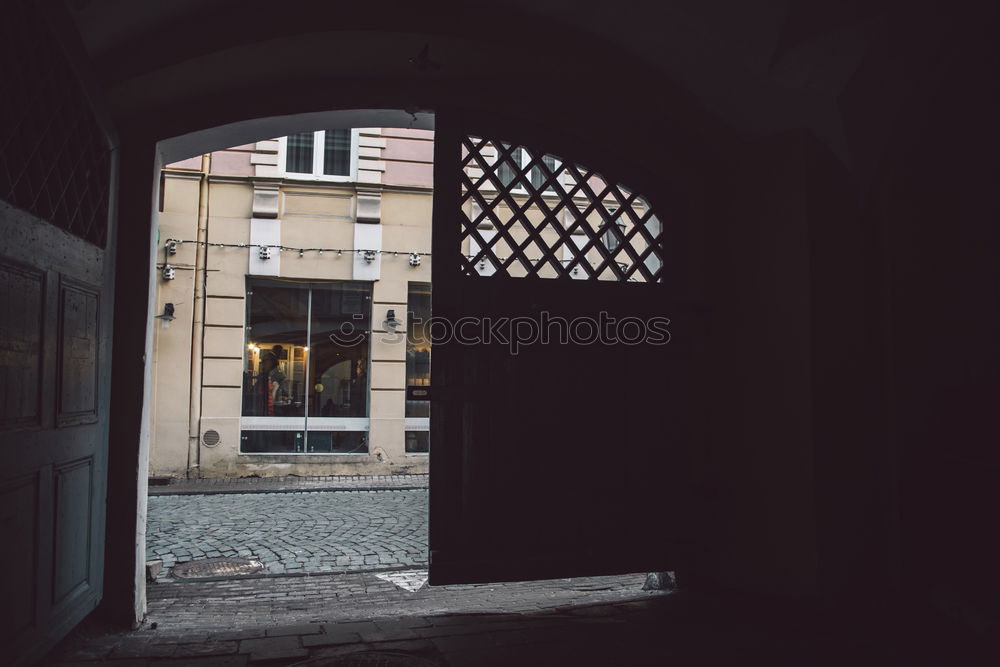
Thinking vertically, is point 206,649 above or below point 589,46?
below

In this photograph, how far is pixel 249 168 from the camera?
12.1m

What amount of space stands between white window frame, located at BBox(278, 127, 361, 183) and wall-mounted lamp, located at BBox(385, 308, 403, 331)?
2.23 metres

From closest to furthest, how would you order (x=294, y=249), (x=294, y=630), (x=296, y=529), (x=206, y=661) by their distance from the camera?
1. (x=206, y=661)
2. (x=294, y=630)
3. (x=296, y=529)
4. (x=294, y=249)

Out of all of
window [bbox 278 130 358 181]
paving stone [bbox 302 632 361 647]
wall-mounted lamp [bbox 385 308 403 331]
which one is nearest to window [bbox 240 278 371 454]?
wall-mounted lamp [bbox 385 308 403 331]

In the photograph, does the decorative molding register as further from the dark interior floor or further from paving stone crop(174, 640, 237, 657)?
paving stone crop(174, 640, 237, 657)

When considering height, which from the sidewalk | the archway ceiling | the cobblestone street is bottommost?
the cobblestone street

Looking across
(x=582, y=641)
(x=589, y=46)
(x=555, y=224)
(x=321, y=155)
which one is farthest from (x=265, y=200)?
(x=582, y=641)

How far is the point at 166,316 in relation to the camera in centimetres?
1162

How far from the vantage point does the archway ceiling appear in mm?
4113

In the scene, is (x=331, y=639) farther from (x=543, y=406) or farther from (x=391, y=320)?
(x=391, y=320)

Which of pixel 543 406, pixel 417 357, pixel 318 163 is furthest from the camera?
pixel 417 357

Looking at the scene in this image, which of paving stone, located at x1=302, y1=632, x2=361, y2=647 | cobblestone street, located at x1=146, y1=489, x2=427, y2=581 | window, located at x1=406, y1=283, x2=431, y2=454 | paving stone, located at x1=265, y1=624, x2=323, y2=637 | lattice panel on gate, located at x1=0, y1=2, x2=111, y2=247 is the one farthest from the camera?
window, located at x1=406, y1=283, x2=431, y2=454

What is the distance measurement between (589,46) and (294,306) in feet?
28.9

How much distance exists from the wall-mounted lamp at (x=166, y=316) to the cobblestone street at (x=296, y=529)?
292 centimetres
